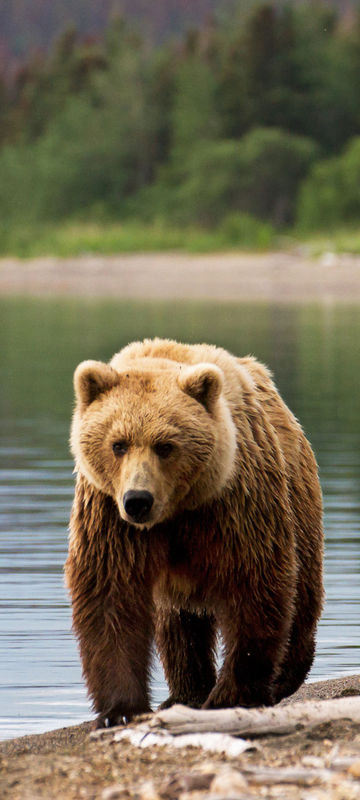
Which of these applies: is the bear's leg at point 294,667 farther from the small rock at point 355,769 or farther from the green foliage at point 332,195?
the green foliage at point 332,195

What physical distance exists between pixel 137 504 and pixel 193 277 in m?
37.2

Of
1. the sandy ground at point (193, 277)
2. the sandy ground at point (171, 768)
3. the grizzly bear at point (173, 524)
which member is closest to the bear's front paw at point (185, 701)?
the grizzly bear at point (173, 524)

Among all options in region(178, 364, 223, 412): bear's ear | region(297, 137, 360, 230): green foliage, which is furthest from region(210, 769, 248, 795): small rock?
region(297, 137, 360, 230): green foliage

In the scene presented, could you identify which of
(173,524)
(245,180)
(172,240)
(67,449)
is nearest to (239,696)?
(173,524)

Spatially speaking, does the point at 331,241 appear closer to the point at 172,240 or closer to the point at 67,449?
the point at 172,240

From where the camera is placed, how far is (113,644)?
4699mm

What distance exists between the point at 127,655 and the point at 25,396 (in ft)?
42.0

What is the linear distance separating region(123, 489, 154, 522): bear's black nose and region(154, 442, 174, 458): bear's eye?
0.66ft

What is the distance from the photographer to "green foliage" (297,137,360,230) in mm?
51938

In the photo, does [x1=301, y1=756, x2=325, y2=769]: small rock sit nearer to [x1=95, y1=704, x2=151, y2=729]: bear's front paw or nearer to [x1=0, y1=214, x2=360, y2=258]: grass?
[x1=95, y1=704, x2=151, y2=729]: bear's front paw

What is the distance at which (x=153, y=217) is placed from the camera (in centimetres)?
5738

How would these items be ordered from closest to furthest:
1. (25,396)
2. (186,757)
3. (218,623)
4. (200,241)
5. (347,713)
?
1. (186,757)
2. (347,713)
3. (218,623)
4. (25,396)
5. (200,241)

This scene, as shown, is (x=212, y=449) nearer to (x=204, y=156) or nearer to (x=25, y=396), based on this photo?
(x=25, y=396)

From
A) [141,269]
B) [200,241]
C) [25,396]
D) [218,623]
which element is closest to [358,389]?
[25,396]
